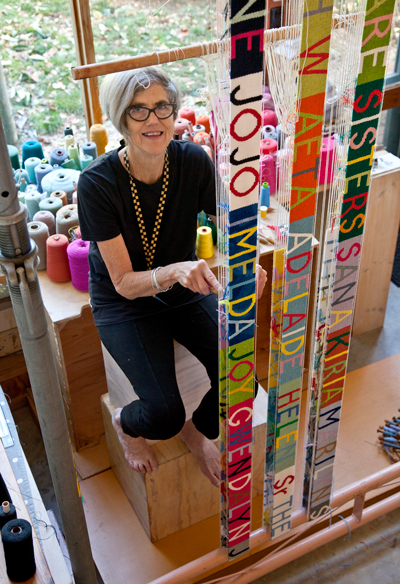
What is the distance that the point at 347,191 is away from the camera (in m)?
1.17

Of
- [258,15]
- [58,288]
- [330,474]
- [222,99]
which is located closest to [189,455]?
[330,474]

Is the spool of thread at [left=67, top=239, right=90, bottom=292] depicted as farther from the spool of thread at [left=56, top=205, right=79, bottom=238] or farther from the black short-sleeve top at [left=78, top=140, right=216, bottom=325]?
the black short-sleeve top at [left=78, top=140, right=216, bottom=325]

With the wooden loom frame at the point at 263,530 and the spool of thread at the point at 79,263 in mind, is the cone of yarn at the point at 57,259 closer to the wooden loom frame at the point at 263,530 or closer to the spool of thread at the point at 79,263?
the spool of thread at the point at 79,263

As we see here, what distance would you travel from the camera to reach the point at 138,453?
1.72m

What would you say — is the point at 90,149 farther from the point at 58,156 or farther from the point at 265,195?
the point at 265,195

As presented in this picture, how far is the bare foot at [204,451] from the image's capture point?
5.69 feet

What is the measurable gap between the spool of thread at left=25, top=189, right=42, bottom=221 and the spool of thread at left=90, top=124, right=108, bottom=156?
0.32 meters

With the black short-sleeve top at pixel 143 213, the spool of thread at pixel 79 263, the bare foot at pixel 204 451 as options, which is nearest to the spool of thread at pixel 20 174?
the spool of thread at pixel 79 263

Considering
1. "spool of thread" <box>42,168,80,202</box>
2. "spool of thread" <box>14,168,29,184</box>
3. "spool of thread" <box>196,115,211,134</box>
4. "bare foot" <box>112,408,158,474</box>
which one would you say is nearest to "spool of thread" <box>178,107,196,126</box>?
"spool of thread" <box>196,115,211,134</box>

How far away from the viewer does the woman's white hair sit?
4.41ft

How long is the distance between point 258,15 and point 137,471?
4.11 feet

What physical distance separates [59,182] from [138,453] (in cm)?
103

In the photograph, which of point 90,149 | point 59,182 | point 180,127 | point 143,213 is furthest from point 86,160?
point 143,213

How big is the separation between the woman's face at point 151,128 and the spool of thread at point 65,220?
65 centimetres
